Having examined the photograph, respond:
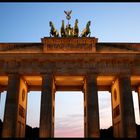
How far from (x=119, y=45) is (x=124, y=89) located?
27.0 ft

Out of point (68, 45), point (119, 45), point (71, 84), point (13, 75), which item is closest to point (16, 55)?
point (13, 75)

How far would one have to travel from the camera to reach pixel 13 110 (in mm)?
30609

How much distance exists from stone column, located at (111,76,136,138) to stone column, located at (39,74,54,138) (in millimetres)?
10512

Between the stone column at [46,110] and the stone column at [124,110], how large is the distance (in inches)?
414

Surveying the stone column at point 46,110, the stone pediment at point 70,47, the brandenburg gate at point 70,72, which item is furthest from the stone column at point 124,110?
the stone column at point 46,110

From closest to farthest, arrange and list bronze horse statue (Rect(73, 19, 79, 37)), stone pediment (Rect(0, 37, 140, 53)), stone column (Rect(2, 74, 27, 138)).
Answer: stone column (Rect(2, 74, 27, 138))
stone pediment (Rect(0, 37, 140, 53))
bronze horse statue (Rect(73, 19, 79, 37))

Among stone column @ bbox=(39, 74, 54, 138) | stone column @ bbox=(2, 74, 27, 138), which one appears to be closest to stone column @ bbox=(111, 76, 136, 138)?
stone column @ bbox=(39, 74, 54, 138)

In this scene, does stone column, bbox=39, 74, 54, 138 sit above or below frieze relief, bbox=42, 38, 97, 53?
below

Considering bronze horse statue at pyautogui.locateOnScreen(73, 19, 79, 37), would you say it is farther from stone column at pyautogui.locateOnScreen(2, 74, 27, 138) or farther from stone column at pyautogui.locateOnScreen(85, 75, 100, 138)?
stone column at pyautogui.locateOnScreen(2, 74, 27, 138)

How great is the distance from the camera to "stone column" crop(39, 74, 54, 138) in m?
29.6

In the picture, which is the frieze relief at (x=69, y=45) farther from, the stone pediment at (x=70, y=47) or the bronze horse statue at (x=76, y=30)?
the bronze horse statue at (x=76, y=30)

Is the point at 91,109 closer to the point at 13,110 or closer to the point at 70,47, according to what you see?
the point at 70,47

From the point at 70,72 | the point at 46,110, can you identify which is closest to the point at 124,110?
the point at 70,72

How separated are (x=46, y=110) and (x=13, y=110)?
4846 millimetres
